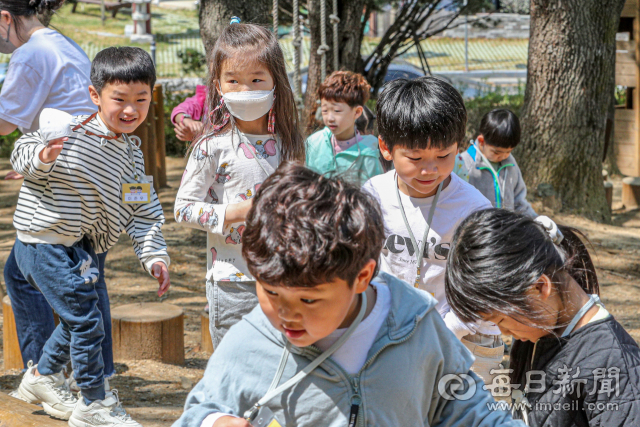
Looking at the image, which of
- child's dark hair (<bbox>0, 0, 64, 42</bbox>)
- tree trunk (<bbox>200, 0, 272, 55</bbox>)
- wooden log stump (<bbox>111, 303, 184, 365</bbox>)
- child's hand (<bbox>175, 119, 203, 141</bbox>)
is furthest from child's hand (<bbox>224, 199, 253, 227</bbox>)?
tree trunk (<bbox>200, 0, 272, 55</bbox>)

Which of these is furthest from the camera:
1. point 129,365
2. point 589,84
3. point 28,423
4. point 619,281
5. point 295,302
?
point 589,84

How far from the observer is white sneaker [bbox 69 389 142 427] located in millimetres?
2768

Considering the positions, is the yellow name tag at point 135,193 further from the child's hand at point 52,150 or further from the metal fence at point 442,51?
the metal fence at point 442,51

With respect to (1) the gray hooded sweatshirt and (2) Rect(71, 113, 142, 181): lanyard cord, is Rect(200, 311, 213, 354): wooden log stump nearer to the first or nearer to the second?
(2) Rect(71, 113, 142, 181): lanyard cord

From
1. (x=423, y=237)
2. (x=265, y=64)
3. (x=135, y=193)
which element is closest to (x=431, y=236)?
(x=423, y=237)

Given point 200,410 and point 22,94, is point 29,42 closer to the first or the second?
point 22,94

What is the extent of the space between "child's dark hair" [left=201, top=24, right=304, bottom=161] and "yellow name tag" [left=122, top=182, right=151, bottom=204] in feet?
1.22

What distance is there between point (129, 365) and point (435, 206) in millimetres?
2332

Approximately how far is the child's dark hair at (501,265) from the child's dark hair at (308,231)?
0.41 meters

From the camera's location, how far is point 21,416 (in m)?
2.65

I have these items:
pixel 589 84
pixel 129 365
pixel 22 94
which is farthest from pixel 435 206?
pixel 589 84

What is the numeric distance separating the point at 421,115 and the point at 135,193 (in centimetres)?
124

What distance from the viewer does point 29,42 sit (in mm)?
3062

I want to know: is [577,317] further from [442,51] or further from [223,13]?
[442,51]
